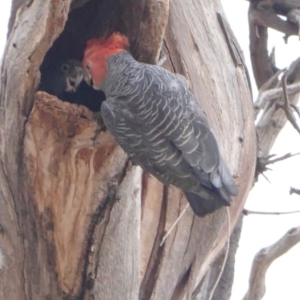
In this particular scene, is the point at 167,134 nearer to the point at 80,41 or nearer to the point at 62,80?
the point at 62,80

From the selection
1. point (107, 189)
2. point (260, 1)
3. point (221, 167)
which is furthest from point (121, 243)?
point (260, 1)

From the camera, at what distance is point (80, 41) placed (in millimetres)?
3268

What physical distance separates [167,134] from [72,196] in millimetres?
422

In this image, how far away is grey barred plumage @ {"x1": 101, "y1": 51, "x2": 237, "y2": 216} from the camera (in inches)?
91.0

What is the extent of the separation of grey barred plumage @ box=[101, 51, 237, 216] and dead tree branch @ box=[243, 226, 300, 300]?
0.83 m

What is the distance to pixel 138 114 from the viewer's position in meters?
2.37

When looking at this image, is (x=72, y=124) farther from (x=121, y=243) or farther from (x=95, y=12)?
(x=95, y=12)

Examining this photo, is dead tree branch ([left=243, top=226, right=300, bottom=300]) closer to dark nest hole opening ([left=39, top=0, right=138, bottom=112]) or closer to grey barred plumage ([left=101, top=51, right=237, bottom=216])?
grey barred plumage ([left=101, top=51, right=237, bottom=216])

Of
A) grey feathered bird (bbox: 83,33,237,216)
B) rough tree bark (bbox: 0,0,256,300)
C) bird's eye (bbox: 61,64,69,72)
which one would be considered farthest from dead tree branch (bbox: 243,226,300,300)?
bird's eye (bbox: 61,64,69,72)

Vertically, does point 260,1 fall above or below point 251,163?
above

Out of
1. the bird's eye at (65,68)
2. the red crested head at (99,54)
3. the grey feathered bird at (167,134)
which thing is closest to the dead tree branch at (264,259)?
the grey feathered bird at (167,134)

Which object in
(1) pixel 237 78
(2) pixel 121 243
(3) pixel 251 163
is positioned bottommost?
(2) pixel 121 243

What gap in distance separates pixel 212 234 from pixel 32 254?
33.6 inches

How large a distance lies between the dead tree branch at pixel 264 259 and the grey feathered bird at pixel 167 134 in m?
0.82
